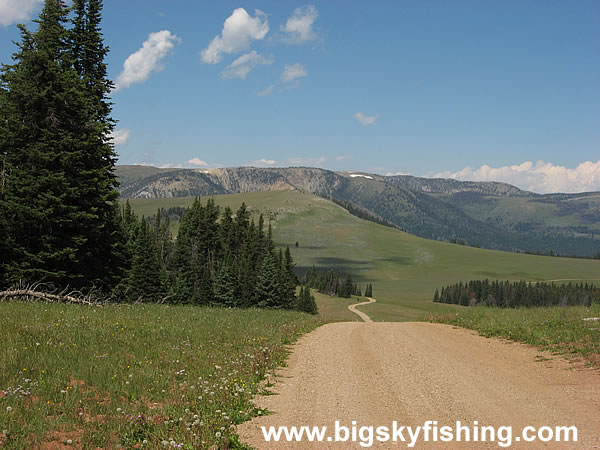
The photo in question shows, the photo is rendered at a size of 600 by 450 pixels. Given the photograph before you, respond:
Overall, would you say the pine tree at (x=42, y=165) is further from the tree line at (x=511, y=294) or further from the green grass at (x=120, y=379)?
the tree line at (x=511, y=294)

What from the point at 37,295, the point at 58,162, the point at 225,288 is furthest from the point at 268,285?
the point at 37,295

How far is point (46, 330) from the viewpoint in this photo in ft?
42.8

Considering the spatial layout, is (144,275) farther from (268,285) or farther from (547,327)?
(547,327)

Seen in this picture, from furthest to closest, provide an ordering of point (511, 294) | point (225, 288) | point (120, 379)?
point (511, 294) < point (225, 288) < point (120, 379)

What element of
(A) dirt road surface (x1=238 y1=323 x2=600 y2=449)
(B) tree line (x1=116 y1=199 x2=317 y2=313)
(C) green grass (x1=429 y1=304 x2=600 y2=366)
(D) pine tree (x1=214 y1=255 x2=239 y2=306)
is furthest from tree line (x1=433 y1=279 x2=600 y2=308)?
(A) dirt road surface (x1=238 y1=323 x2=600 y2=449)

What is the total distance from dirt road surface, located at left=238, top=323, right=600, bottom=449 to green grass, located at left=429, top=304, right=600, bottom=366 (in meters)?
0.80

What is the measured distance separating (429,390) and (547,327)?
384 inches

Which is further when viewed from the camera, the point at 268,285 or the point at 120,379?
the point at 268,285

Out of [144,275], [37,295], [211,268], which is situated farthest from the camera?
[211,268]

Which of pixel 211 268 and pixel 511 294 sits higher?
pixel 211 268

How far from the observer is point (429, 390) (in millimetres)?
10508

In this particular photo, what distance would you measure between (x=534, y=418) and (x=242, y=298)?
67.0m

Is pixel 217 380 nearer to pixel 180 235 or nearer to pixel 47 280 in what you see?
pixel 47 280

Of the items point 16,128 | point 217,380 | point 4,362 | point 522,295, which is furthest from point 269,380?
point 522,295
